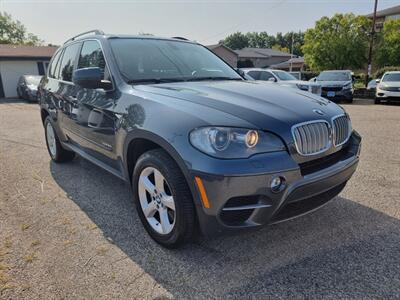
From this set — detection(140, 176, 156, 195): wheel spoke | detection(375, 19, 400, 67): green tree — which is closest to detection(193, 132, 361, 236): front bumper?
detection(140, 176, 156, 195): wheel spoke

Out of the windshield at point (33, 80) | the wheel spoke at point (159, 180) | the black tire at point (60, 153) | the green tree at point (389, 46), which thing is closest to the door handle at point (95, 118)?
the wheel spoke at point (159, 180)

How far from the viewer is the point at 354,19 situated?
1283 inches

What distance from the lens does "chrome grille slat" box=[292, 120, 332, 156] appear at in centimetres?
238

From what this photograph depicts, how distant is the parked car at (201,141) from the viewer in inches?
87.8

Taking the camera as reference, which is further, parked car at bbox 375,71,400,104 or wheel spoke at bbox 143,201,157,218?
parked car at bbox 375,71,400,104

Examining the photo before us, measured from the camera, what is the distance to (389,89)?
1471cm

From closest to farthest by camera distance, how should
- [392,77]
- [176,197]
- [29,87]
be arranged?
[176,197]
[392,77]
[29,87]

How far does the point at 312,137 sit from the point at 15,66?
25.8 metres

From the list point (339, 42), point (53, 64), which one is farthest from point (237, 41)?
point (53, 64)

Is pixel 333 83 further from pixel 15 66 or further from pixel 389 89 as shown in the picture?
pixel 15 66

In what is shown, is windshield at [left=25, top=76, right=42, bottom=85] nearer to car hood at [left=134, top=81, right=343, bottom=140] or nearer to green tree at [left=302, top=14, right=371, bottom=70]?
car hood at [left=134, top=81, right=343, bottom=140]

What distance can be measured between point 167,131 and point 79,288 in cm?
126

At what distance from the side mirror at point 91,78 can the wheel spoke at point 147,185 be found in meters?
0.98

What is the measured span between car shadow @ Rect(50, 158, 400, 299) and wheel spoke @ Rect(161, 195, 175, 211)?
422 millimetres
